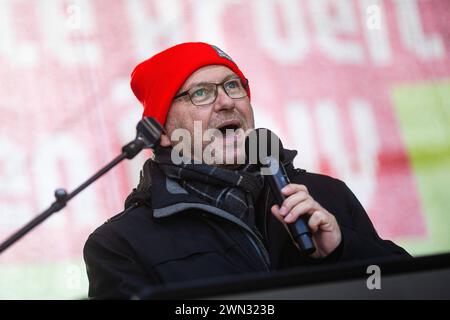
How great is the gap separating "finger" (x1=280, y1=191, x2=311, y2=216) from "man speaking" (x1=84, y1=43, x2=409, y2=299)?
0.14ft

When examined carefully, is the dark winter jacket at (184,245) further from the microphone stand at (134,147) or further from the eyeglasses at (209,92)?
the microphone stand at (134,147)

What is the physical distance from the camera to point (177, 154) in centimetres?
193

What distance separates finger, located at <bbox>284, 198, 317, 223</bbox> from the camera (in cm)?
137

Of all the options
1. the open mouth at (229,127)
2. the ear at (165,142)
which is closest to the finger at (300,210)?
the open mouth at (229,127)

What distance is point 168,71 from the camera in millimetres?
1983

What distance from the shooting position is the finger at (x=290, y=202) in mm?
1383

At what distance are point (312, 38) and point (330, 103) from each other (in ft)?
0.83

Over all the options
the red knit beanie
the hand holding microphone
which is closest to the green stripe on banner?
the red knit beanie

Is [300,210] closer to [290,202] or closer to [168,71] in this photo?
[290,202]

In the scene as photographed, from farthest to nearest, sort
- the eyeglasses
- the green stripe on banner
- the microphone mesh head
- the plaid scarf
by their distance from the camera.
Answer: the green stripe on banner → the eyeglasses → the plaid scarf → the microphone mesh head

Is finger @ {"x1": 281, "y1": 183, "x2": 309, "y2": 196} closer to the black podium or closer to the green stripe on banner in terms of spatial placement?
the black podium
